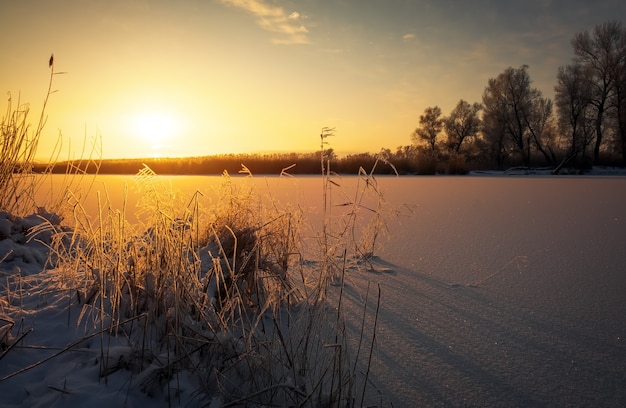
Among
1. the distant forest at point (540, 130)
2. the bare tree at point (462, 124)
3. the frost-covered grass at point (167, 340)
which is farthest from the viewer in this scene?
the bare tree at point (462, 124)

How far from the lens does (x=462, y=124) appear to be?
3222 centimetres

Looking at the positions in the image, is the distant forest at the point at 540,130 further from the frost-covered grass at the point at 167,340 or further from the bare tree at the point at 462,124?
the frost-covered grass at the point at 167,340

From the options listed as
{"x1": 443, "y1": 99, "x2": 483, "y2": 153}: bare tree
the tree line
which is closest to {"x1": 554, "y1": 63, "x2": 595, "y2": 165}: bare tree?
the tree line

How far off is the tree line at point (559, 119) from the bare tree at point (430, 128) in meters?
1.50

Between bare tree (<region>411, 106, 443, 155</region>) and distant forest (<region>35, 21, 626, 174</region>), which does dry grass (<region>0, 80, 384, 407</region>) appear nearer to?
distant forest (<region>35, 21, 626, 174</region>)

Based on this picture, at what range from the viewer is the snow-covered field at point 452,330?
3.85 feet

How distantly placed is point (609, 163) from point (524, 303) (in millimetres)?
27024

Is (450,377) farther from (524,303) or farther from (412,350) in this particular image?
(524,303)

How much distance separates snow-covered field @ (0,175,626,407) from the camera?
1.17m

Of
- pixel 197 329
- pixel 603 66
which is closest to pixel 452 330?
pixel 197 329

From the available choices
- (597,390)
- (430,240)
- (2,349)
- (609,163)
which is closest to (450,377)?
(597,390)

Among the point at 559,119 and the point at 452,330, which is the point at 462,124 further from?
the point at 452,330

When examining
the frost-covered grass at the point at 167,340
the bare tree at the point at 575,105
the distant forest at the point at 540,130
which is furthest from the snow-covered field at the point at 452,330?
the bare tree at the point at 575,105

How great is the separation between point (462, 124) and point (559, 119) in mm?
8587
